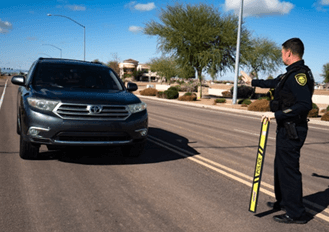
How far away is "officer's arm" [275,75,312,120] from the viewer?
371 cm

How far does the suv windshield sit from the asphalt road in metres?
1.40

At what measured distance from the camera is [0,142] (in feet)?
26.5

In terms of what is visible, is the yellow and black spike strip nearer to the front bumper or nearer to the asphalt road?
the asphalt road

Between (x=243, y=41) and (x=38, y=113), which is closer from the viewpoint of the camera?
(x=38, y=113)

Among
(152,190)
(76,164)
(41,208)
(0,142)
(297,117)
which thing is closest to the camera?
(297,117)

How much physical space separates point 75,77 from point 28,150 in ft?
5.93

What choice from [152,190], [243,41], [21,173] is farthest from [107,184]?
[243,41]

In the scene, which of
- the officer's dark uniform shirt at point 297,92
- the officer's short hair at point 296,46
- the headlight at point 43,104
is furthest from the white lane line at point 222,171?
the headlight at point 43,104

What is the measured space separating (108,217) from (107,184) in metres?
1.23

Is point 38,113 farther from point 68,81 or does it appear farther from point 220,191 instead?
point 220,191

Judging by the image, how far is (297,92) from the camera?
3730 millimetres

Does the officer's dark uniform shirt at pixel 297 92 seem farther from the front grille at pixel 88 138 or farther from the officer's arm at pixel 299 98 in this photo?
the front grille at pixel 88 138

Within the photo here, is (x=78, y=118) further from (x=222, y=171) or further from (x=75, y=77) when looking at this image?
(x=222, y=171)

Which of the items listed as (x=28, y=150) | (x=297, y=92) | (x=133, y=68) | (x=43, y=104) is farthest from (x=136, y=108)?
(x=133, y=68)
